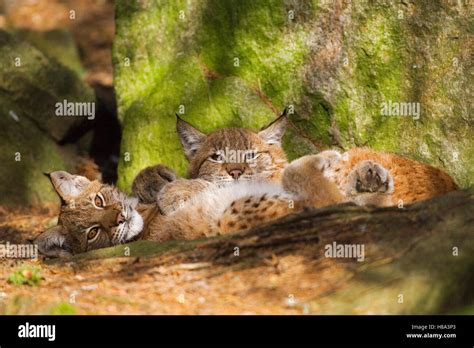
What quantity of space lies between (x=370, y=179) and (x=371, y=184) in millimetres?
43

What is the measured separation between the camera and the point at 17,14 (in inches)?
533

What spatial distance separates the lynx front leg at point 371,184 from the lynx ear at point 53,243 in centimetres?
227

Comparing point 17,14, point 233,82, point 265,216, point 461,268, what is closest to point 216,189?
point 265,216

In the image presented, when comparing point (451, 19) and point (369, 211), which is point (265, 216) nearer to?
point (369, 211)

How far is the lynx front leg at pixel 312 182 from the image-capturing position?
562 centimetres

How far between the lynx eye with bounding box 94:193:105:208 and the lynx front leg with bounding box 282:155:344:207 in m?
1.53

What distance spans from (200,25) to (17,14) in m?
7.13

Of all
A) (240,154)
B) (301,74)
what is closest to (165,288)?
(240,154)

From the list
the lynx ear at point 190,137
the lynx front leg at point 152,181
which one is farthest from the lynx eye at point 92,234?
the lynx ear at point 190,137

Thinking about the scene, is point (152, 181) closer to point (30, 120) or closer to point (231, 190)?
point (231, 190)

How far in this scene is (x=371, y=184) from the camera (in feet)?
18.9

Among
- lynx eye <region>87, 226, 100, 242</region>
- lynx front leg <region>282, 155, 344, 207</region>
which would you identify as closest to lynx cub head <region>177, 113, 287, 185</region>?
lynx front leg <region>282, 155, 344, 207</region>

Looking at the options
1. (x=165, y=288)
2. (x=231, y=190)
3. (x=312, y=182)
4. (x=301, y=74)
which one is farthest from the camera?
(x=301, y=74)

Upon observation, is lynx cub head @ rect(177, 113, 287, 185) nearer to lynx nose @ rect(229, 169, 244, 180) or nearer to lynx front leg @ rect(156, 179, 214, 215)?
lynx nose @ rect(229, 169, 244, 180)
